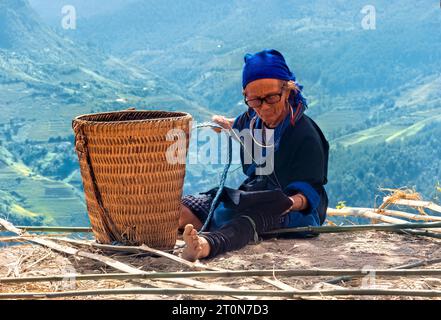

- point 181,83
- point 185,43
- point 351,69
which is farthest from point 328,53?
point 185,43

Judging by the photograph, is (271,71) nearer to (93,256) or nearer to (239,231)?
(239,231)

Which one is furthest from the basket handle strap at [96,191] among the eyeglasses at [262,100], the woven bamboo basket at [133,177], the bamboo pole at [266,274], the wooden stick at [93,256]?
the eyeglasses at [262,100]

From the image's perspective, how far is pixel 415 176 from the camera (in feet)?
171

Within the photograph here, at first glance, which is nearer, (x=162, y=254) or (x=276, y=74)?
(x=162, y=254)

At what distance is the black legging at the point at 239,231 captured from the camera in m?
3.56

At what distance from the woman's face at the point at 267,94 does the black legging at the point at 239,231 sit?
0.52m

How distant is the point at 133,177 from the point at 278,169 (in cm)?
81

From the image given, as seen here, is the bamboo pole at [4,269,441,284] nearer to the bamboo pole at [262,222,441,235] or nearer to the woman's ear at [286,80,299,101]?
the bamboo pole at [262,222,441,235]

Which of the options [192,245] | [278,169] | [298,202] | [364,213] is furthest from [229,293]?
[364,213]

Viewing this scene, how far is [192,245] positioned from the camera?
3375mm

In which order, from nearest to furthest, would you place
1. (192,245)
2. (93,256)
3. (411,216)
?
(192,245), (93,256), (411,216)

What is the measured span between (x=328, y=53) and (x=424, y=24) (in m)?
14.2

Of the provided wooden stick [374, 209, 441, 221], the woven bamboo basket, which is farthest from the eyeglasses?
wooden stick [374, 209, 441, 221]
